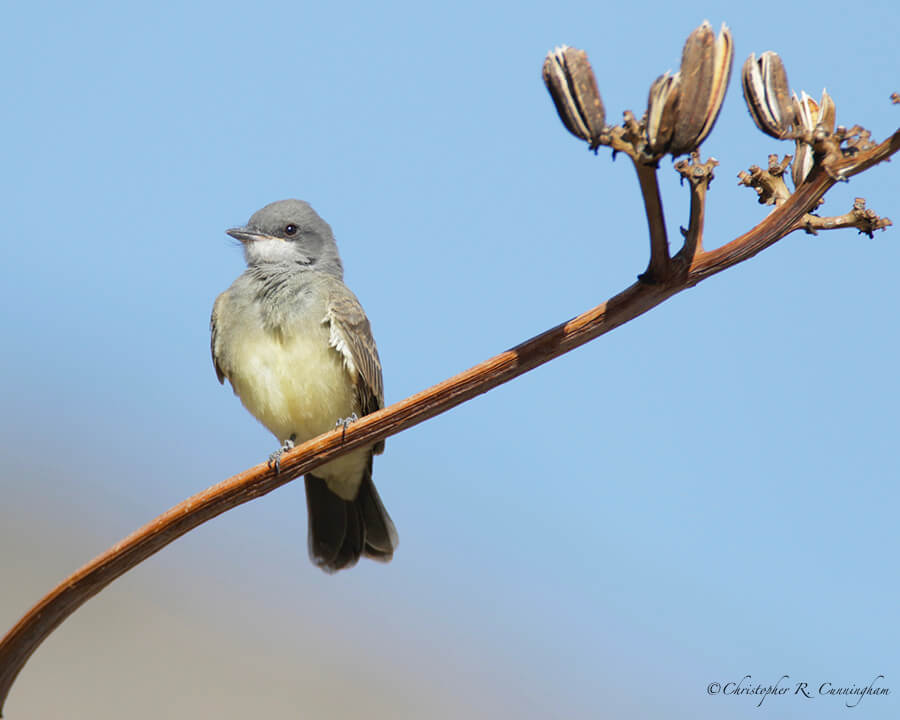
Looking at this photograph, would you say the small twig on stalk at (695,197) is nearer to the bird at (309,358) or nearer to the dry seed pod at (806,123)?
the dry seed pod at (806,123)

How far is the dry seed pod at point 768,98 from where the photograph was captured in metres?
2.38

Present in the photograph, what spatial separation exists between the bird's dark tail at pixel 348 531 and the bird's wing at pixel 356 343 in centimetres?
70

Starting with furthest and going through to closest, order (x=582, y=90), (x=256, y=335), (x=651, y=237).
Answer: (x=256, y=335)
(x=651, y=237)
(x=582, y=90)

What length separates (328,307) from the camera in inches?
243

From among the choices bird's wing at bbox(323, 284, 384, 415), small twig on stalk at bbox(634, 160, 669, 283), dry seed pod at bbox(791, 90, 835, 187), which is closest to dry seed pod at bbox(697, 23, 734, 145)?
small twig on stalk at bbox(634, 160, 669, 283)

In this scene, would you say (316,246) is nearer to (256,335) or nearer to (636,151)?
(256,335)

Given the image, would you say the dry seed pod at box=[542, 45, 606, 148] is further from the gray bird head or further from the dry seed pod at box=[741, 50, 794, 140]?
the gray bird head

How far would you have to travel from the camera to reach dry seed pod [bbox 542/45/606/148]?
2223mm

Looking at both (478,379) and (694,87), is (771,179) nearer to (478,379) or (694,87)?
(694,87)

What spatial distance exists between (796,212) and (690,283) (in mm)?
288


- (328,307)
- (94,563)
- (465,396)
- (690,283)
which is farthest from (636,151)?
(328,307)

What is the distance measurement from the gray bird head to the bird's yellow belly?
0.64 metres

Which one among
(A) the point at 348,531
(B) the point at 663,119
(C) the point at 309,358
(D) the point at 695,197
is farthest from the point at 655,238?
(A) the point at 348,531

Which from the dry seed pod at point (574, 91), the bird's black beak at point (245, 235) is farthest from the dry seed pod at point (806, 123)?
the bird's black beak at point (245, 235)
